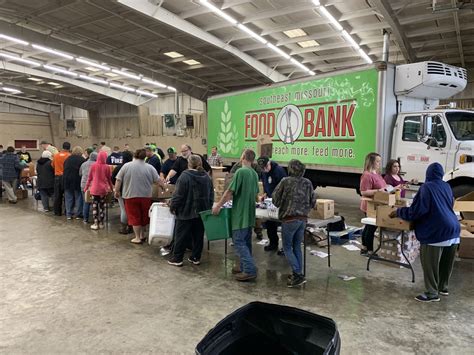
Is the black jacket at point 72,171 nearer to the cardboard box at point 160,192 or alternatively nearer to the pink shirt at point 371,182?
the cardboard box at point 160,192

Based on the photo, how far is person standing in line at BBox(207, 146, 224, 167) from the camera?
36.2 ft

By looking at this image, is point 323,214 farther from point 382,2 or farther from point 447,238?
point 382,2

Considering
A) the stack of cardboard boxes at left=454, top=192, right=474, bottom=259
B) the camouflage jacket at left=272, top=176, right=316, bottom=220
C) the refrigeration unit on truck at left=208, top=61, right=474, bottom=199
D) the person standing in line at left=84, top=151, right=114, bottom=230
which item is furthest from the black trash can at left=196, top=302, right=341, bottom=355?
the person standing in line at left=84, top=151, right=114, bottom=230

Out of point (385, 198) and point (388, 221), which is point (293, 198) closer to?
point (388, 221)

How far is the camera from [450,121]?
6770 millimetres

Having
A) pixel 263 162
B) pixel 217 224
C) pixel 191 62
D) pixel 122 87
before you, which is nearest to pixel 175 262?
pixel 217 224

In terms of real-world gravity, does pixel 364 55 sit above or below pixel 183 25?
below

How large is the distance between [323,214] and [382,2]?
5915 millimetres

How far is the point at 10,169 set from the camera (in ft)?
33.0

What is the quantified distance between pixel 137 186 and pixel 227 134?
5376 mm

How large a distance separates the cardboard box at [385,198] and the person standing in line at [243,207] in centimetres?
172

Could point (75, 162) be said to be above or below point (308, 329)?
above

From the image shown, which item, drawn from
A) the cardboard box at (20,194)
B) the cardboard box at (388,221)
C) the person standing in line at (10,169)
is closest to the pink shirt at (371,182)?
the cardboard box at (388,221)

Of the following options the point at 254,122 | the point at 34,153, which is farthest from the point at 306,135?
the point at 34,153
